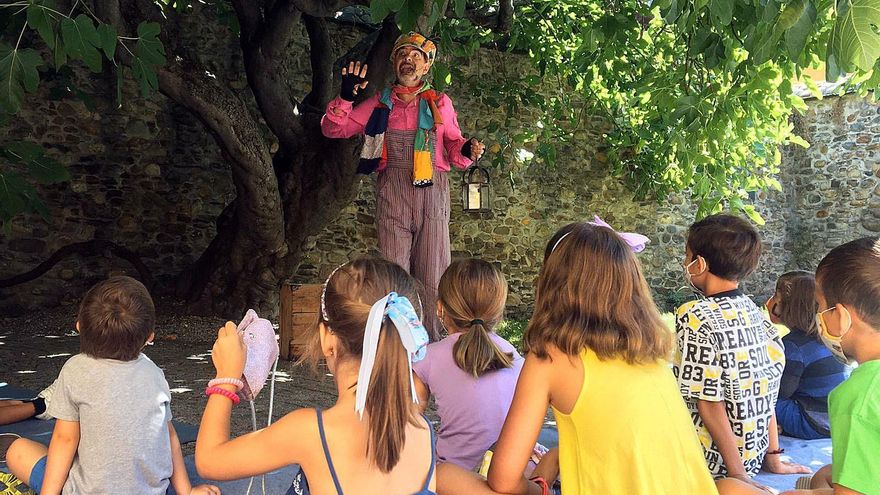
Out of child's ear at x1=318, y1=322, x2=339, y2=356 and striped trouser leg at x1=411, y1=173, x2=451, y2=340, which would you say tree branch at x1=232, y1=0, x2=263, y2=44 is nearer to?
striped trouser leg at x1=411, y1=173, x2=451, y2=340

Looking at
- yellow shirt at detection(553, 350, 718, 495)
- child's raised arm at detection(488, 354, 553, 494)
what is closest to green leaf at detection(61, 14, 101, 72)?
child's raised arm at detection(488, 354, 553, 494)

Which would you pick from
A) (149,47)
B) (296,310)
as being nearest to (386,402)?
(149,47)

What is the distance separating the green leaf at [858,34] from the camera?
1.89 m

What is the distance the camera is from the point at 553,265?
175cm

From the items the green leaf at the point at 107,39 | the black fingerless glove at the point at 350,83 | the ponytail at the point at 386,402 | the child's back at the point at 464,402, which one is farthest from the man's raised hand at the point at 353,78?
the ponytail at the point at 386,402

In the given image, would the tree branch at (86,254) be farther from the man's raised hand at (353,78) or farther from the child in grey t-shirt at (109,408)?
the child in grey t-shirt at (109,408)

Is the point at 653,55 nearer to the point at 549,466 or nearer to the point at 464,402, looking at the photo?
the point at 464,402

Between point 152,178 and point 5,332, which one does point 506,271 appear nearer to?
point 152,178

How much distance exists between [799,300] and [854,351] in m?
1.72

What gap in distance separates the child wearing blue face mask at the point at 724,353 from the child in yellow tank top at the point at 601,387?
648 millimetres

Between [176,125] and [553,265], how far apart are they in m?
6.32

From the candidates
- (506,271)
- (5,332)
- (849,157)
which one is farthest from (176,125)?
(849,157)

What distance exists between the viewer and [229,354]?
→ 1592 millimetres

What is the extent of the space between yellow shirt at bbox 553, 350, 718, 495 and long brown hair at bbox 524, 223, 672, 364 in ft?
0.14
